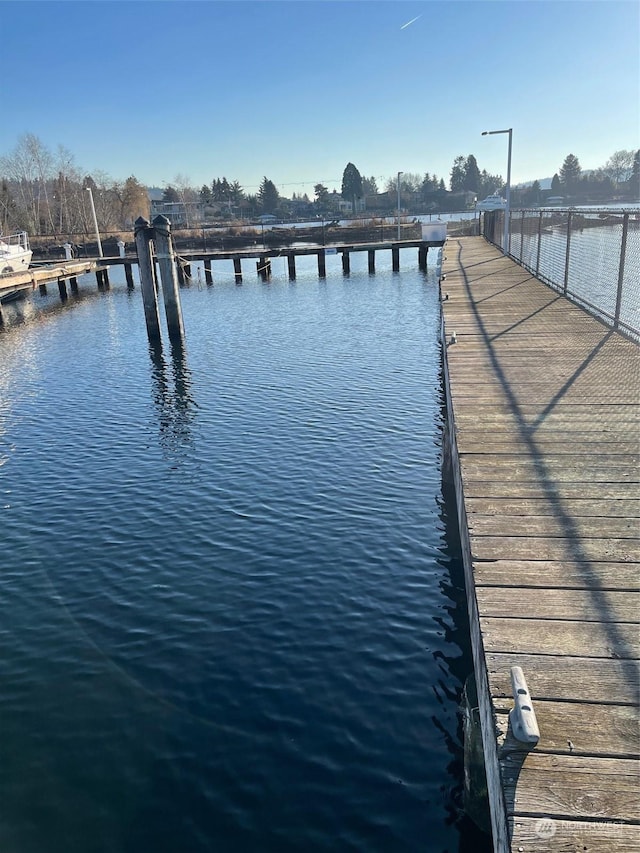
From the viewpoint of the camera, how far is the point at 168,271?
21406mm

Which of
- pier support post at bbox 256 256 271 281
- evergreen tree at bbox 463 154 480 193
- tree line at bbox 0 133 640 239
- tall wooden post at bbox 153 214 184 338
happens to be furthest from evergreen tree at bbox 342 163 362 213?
tall wooden post at bbox 153 214 184 338

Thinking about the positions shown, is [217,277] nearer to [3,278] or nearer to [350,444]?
[3,278]

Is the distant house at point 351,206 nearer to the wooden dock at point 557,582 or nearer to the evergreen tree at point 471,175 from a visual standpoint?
the evergreen tree at point 471,175

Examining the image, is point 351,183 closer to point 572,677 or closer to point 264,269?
point 264,269

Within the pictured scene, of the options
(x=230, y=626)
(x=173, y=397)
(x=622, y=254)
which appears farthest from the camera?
(x=173, y=397)

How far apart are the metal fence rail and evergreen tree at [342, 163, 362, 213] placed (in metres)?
155

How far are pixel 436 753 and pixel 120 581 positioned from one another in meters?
4.27

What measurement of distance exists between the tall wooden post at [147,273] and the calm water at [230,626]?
289 inches

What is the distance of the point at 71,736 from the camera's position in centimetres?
543

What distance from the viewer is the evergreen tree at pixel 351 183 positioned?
164375 mm

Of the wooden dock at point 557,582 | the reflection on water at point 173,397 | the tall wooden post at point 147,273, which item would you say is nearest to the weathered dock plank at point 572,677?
the wooden dock at point 557,582

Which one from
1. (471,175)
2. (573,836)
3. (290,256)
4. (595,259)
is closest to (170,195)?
(471,175)

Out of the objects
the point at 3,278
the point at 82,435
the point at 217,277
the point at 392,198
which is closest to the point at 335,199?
the point at 392,198

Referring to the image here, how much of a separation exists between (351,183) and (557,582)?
17424 cm
